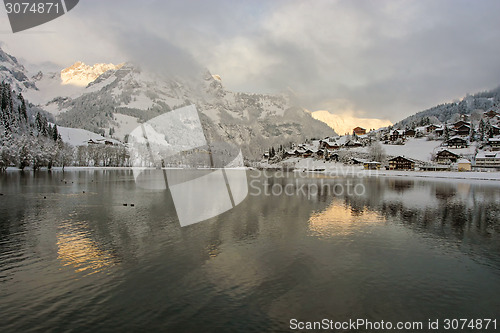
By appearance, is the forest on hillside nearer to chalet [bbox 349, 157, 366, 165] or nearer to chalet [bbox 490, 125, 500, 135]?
chalet [bbox 349, 157, 366, 165]

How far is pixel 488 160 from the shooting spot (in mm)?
139000

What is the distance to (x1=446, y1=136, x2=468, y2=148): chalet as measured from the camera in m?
176

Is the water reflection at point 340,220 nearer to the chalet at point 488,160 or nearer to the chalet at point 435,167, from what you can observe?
the chalet at point 435,167

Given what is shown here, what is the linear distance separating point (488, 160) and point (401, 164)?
123ft

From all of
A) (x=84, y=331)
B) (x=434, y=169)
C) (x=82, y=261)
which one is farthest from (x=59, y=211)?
(x=434, y=169)

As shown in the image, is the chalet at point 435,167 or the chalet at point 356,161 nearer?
the chalet at point 435,167

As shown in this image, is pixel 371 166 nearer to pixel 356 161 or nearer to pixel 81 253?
pixel 356 161

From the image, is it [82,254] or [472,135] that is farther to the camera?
[472,135]

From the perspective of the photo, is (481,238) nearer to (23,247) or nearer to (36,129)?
(23,247)

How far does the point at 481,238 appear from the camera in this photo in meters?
27.4

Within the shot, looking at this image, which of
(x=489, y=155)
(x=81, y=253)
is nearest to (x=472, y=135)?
(x=489, y=155)

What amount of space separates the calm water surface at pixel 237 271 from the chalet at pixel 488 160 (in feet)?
434

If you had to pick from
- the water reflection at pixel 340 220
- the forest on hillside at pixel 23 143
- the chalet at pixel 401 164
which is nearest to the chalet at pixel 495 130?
the chalet at pixel 401 164

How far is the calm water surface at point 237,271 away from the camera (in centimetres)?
1362
